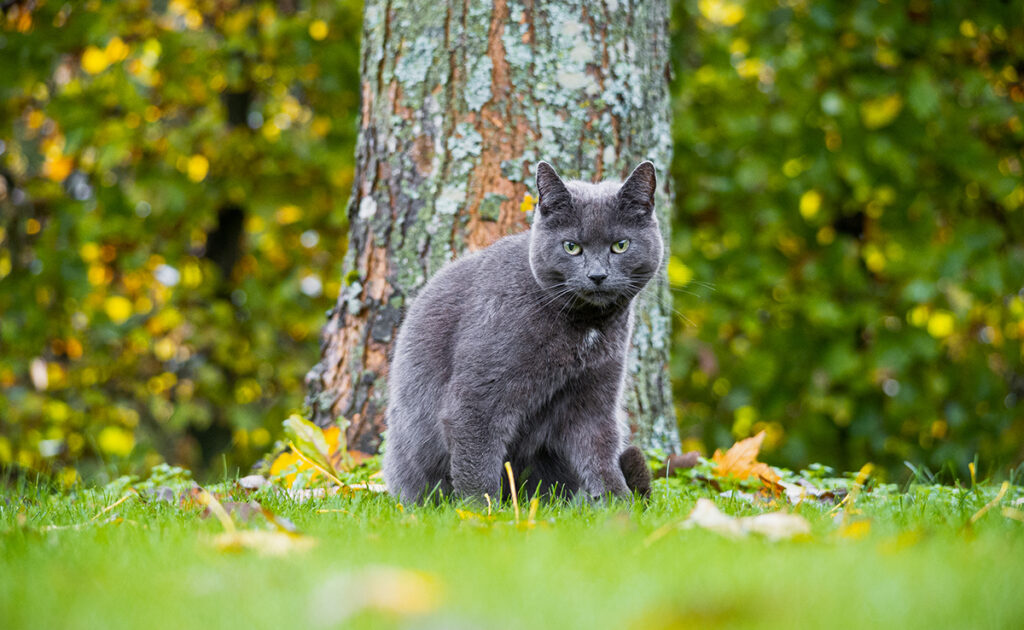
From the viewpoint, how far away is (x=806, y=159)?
4844 millimetres

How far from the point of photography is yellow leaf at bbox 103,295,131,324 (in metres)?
5.71

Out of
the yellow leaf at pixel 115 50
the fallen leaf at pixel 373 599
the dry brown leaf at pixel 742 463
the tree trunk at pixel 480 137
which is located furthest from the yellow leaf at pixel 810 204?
the fallen leaf at pixel 373 599

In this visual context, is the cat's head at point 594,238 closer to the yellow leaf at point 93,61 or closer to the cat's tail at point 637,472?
the cat's tail at point 637,472

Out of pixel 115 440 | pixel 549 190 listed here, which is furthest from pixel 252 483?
Answer: pixel 115 440

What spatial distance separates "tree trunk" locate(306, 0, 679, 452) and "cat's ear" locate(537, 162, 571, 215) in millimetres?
569

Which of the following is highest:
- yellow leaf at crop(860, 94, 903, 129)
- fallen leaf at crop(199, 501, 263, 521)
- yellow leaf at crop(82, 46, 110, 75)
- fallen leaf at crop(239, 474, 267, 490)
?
yellow leaf at crop(82, 46, 110, 75)

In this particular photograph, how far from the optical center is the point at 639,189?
8.83 ft

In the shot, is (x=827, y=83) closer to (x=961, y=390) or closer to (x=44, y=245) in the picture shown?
(x=961, y=390)

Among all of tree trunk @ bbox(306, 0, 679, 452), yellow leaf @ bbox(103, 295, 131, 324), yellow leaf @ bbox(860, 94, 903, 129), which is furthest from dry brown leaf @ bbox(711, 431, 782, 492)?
yellow leaf @ bbox(103, 295, 131, 324)

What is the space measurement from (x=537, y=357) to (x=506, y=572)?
1.13 metres

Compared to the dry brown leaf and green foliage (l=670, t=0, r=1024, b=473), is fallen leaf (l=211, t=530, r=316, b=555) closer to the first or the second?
the dry brown leaf

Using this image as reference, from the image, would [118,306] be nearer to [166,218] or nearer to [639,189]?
[166,218]

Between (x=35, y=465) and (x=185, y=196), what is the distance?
1.86 metres

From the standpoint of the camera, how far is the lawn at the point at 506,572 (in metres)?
1.24
